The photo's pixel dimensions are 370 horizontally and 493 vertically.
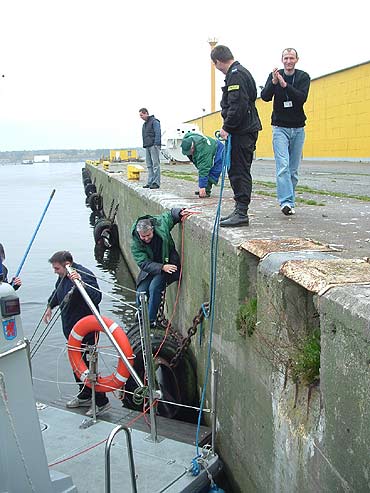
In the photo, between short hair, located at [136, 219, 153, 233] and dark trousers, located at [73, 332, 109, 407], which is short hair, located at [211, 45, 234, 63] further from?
dark trousers, located at [73, 332, 109, 407]

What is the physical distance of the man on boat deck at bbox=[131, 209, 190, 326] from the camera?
7074mm

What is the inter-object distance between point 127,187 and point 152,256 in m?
8.00

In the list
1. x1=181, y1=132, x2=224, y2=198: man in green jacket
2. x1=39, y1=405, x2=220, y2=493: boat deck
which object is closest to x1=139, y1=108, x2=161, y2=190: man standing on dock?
x1=181, y1=132, x2=224, y2=198: man in green jacket

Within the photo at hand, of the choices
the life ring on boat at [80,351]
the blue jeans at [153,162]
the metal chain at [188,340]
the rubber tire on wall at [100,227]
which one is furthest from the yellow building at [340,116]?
the life ring on boat at [80,351]

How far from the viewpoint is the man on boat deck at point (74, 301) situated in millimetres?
6324

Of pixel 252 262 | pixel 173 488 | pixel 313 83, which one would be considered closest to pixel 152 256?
pixel 252 262

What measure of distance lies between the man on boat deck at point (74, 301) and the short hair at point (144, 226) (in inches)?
31.9

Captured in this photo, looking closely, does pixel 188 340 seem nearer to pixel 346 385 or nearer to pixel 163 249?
pixel 163 249

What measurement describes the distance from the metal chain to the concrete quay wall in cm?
12

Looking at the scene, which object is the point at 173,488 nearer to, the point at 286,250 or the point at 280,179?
the point at 286,250

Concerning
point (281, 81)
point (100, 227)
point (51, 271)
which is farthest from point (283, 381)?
point (100, 227)

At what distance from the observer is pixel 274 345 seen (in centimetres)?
A: 398

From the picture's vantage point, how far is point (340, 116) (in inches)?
1023

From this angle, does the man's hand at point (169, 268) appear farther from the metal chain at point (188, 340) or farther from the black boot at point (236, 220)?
the black boot at point (236, 220)
